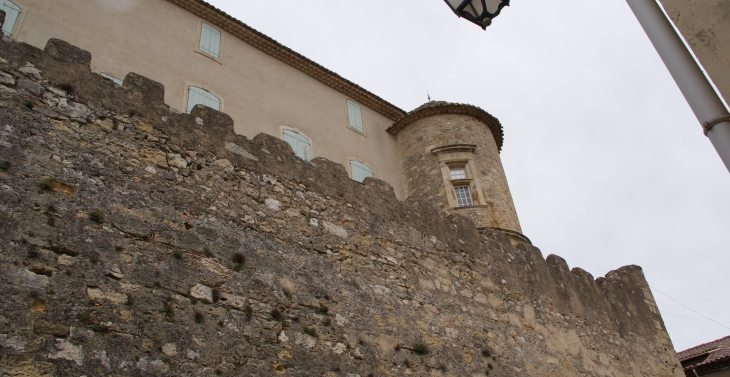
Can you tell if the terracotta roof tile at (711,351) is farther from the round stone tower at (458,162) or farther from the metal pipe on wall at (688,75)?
the metal pipe on wall at (688,75)

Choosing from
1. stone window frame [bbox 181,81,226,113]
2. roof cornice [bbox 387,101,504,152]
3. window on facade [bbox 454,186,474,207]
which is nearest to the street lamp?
stone window frame [bbox 181,81,226,113]

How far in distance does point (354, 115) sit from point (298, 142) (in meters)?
2.99

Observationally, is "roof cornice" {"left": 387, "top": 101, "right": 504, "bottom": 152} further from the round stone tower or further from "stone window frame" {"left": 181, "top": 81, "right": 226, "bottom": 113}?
"stone window frame" {"left": 181, "top": 81, "right": 226, "bottom": 113}

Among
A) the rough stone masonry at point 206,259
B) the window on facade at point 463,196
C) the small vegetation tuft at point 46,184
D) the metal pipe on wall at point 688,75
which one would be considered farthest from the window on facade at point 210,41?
the metal pipe on wall at point 688,75

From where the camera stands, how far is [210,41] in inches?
611

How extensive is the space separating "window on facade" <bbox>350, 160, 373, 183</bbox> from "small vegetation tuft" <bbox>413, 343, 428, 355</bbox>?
1008 centimetres

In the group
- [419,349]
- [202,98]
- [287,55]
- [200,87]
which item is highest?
[287,55]

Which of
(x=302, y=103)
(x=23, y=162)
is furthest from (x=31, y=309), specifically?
(x=302, y=103)

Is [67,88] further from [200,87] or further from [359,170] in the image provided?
[359,170]

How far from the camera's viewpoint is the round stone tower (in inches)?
619

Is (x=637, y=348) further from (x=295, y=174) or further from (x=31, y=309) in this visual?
(x=31, y=309)

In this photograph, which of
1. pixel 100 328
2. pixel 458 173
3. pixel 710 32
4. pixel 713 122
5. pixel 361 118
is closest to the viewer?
pixel 713 122

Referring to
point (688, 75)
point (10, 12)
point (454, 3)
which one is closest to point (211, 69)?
point (10, 12)

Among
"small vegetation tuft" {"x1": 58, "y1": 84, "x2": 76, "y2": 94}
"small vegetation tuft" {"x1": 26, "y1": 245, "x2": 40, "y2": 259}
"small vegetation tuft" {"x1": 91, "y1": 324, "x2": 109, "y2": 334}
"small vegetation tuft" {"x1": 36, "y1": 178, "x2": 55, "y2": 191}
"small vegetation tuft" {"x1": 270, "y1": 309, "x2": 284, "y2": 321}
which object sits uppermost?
"small vegetation tuft" {"x1": 58, "y1": 84, "x2": 76, "y2": 94}
